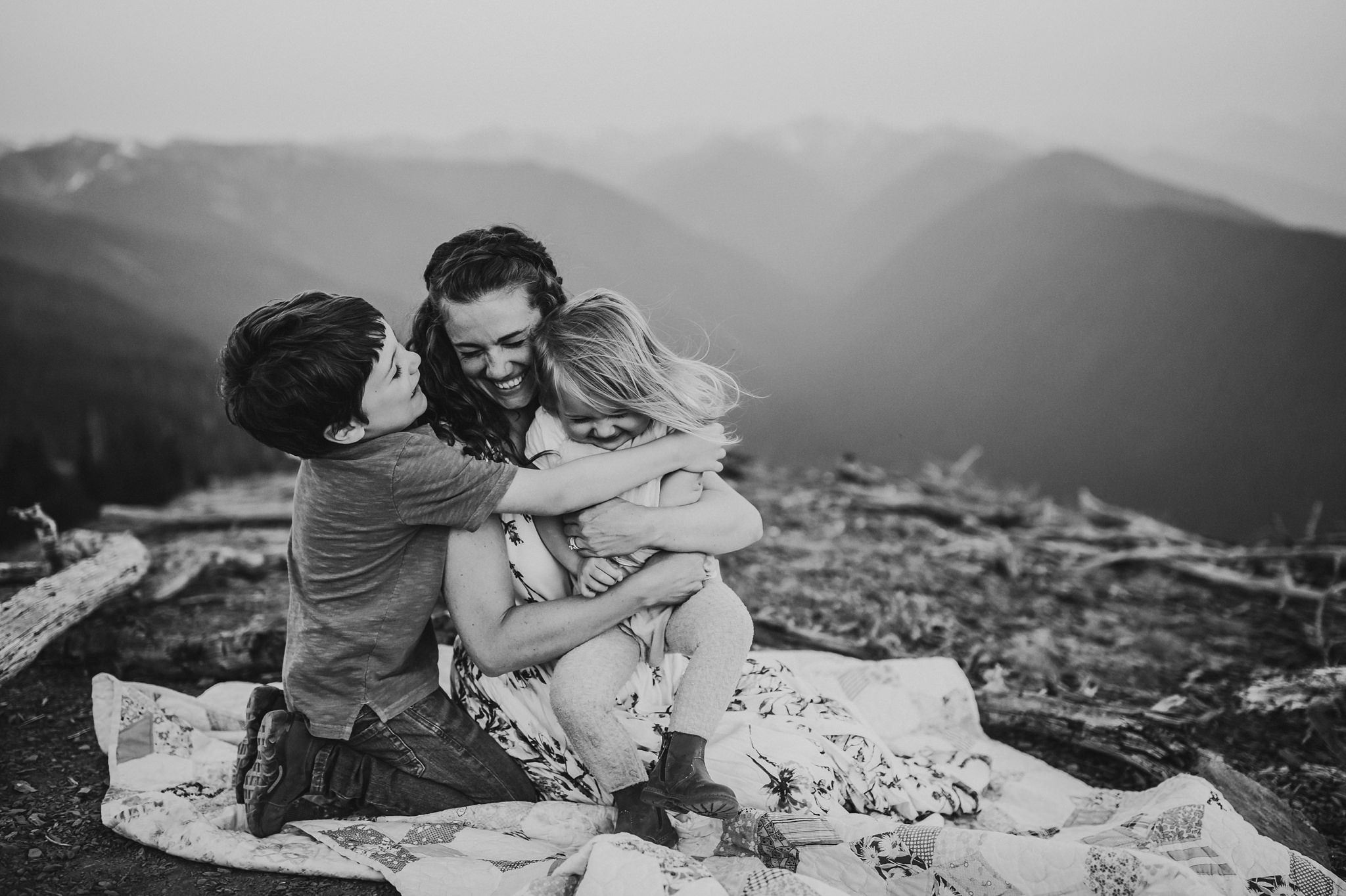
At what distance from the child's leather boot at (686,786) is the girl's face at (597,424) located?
2.62 ft

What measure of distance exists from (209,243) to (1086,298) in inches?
619

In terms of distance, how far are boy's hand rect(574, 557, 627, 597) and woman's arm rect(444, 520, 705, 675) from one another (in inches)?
0.9

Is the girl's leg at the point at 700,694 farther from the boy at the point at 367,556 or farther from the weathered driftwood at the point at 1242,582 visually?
the weathered driftwood at the point at 1242,582

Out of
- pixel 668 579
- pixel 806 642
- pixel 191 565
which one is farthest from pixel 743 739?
pixel 191 565

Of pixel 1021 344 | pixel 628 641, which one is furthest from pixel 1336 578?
pixel 1021 344

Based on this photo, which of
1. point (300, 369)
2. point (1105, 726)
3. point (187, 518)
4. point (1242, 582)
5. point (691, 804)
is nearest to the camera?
point (300, 369)

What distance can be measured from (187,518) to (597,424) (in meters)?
4.98

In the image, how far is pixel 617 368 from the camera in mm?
1900

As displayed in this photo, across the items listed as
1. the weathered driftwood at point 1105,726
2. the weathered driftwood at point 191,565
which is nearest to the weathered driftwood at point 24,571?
the weathered driftwood at point 191,565

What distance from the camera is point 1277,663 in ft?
12.0

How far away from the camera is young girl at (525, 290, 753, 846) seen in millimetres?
1680

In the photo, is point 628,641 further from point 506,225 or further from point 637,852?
point 506,225

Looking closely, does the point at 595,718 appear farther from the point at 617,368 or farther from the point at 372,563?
the point at 617,368

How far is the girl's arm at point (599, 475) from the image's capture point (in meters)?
1.73
